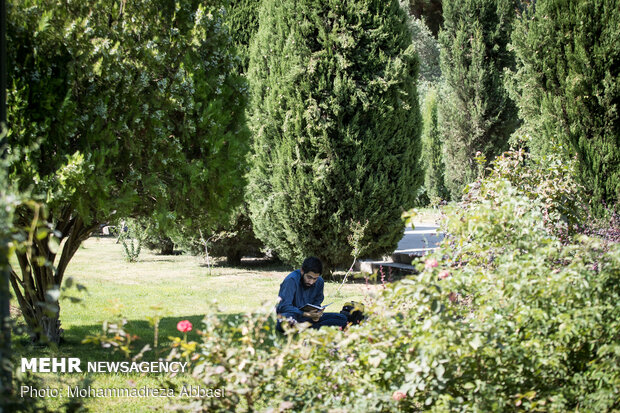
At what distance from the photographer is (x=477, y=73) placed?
1501 centimetres

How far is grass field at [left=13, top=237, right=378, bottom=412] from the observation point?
425 centimetres

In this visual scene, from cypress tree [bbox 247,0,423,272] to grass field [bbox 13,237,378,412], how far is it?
3.81ft

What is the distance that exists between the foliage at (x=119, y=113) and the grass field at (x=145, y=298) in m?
0.76

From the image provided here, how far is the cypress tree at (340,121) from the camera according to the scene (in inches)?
347

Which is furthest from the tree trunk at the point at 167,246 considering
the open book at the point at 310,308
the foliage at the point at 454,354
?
the foliage at the point at 454,354

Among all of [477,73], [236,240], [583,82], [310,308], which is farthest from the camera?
[477,73]

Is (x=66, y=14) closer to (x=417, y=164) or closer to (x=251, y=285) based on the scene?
(x=251, y=285)

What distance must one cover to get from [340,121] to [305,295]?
4.38 meters

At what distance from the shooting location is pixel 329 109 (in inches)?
346

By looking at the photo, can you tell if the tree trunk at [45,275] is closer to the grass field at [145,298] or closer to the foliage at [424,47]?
the grass field at [145,298]

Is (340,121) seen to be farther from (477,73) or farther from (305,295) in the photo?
(477,73)

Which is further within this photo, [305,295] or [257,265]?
[257,265]

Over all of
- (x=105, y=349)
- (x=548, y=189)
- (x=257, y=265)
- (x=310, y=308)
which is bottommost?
(x=105, y=349)

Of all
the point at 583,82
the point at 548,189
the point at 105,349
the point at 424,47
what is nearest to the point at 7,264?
the point at 105,349
